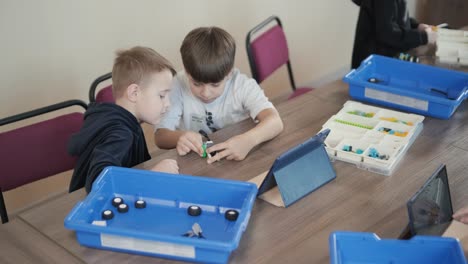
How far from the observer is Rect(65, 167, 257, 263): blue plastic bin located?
120 centimetres

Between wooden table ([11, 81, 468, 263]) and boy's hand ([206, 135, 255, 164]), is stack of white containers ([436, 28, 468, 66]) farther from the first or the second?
boy's hand ([206, 135, 255, 164])

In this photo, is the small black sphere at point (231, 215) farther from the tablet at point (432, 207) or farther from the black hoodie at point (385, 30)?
the black hoodie at point (385, 30)

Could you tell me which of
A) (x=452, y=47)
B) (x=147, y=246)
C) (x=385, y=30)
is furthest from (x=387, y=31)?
(x=147, y=246)

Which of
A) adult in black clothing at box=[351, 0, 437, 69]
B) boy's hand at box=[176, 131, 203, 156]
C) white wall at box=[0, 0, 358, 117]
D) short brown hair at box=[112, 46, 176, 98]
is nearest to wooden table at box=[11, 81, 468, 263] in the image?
boy's hand at box=[176, 131, 203, 156]

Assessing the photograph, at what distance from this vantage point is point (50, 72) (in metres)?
2.58

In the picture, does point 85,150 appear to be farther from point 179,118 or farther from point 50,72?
point 50,72

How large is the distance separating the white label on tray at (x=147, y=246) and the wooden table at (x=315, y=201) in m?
0.02

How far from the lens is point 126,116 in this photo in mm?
1689

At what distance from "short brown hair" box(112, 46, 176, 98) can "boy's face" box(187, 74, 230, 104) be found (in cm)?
12

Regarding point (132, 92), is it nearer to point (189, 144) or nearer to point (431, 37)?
point (189, 144)

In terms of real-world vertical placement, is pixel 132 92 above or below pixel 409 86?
above

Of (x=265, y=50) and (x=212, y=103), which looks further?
(x=265, y=50)

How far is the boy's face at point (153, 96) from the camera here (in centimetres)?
175

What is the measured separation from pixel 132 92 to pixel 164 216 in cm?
51
